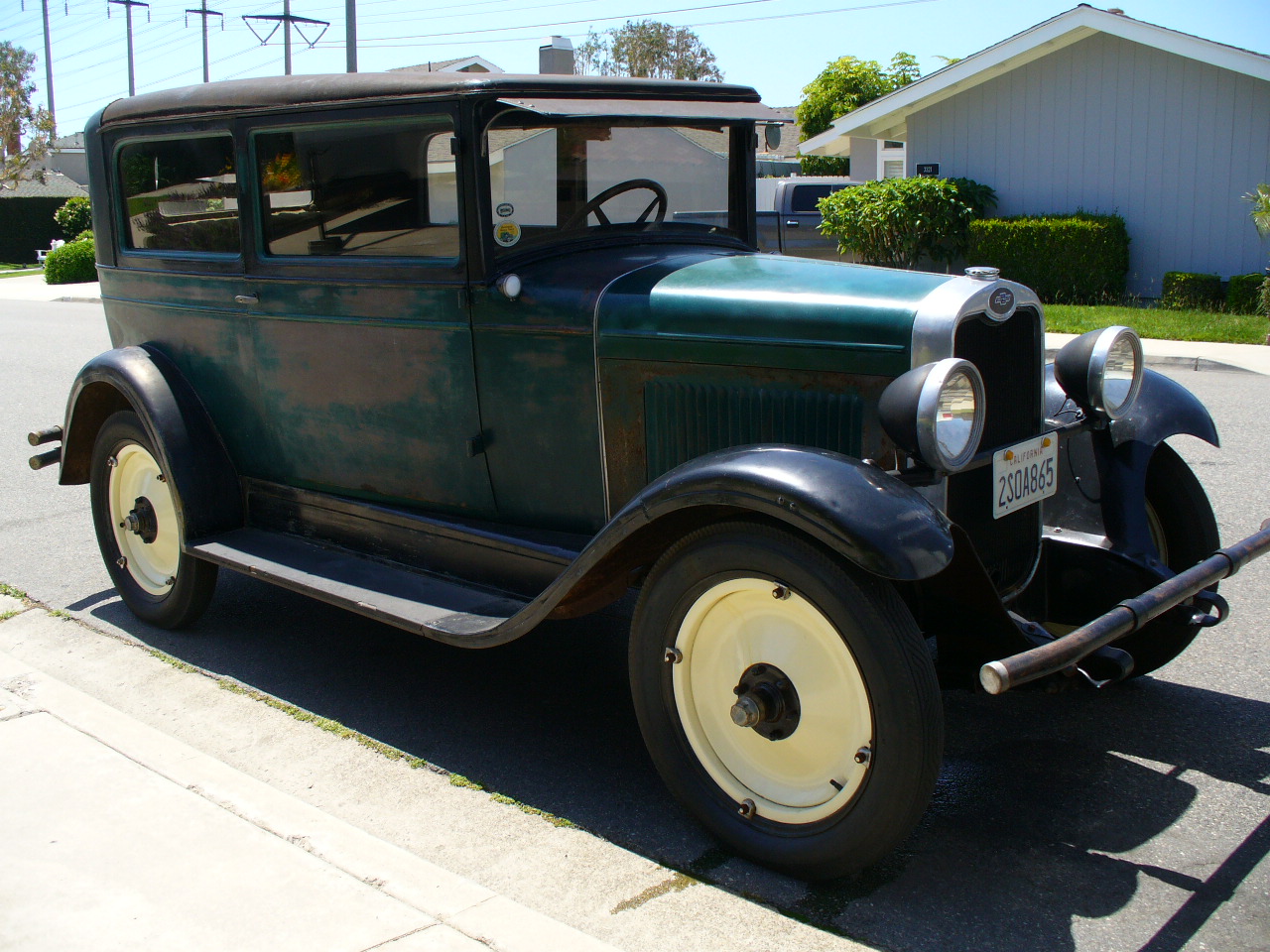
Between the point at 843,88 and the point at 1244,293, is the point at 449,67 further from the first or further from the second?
the point at 843,88

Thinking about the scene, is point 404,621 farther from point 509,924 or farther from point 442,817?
point 509,924

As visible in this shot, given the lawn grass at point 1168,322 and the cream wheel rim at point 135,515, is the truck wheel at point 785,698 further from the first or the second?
the lawn grass at point 1168,322

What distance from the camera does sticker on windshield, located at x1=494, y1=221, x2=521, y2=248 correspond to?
3455 millimetres

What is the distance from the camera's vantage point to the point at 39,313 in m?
18.2

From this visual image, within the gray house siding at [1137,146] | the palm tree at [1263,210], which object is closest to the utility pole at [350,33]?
the gray house siding at [1137,146]

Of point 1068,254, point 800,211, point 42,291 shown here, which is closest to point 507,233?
point 1068,254

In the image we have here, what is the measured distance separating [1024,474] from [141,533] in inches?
130

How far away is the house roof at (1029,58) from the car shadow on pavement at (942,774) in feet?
39.5

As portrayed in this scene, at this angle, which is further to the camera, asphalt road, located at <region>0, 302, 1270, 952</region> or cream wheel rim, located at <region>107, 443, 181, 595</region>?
cream wheel rim, located at <region>107, 443, 181, 595</region>

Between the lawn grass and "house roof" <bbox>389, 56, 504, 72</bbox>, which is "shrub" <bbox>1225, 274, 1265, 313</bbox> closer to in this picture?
the lawn grass

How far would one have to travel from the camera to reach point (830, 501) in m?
2.44

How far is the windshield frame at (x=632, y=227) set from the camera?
11.1 feet

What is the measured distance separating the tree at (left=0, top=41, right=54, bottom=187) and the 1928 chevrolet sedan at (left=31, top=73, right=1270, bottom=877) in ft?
168

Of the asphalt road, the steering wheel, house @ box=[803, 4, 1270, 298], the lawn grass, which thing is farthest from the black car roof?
house @ box=[803, 4, 1270, 298]
